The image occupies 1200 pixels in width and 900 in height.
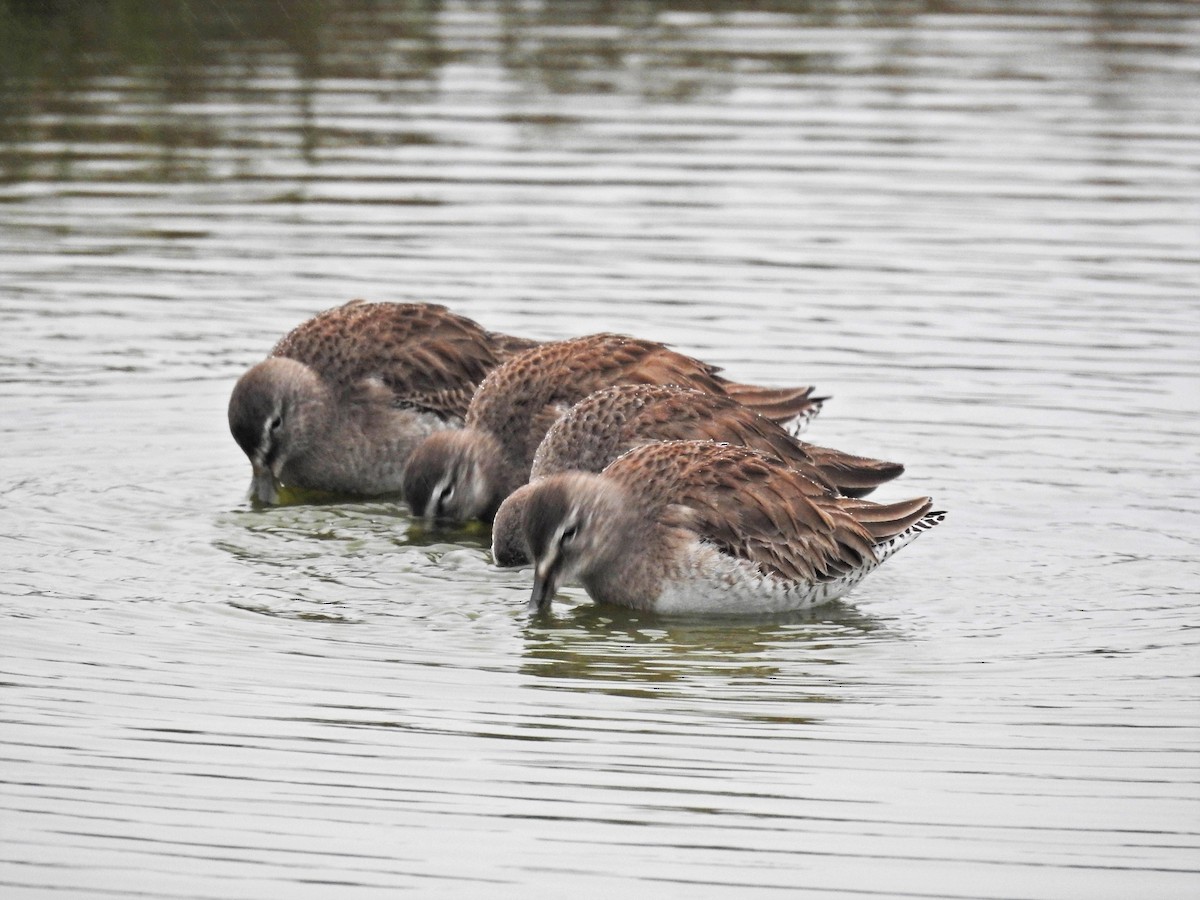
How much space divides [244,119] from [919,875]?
12.8 meters

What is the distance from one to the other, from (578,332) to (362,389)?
2.16 m

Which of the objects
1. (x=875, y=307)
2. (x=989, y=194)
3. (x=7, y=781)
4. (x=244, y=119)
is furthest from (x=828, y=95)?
(x=7, y=781)

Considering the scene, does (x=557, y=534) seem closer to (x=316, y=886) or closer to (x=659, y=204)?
(x=316, y=886)

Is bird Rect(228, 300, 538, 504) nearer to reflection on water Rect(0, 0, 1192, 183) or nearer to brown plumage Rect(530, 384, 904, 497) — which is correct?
brown plumage Rect(530, 384, 904, 497)

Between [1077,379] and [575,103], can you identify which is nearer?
[1077,379]

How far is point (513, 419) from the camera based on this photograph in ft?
32.1

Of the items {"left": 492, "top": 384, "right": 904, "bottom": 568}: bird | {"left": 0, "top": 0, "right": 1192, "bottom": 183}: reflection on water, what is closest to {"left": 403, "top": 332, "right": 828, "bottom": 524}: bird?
{"left": 492, "top": 384, "right": 904, "bottom": 568}: bird

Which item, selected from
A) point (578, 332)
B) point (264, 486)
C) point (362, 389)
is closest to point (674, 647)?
point (264, 486)

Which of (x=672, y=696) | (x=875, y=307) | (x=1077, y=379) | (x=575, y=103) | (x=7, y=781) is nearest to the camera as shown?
(x=7, y=781)

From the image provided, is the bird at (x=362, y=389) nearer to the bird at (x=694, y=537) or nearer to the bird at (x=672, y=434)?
the bird at (x=672, y=434)

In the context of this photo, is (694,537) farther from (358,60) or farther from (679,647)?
(358,60)

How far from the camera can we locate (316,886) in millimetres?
5777

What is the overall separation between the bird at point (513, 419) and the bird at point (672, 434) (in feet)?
1.08

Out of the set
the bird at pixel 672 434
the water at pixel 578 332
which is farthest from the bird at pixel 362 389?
the bird at pixel 672 434
